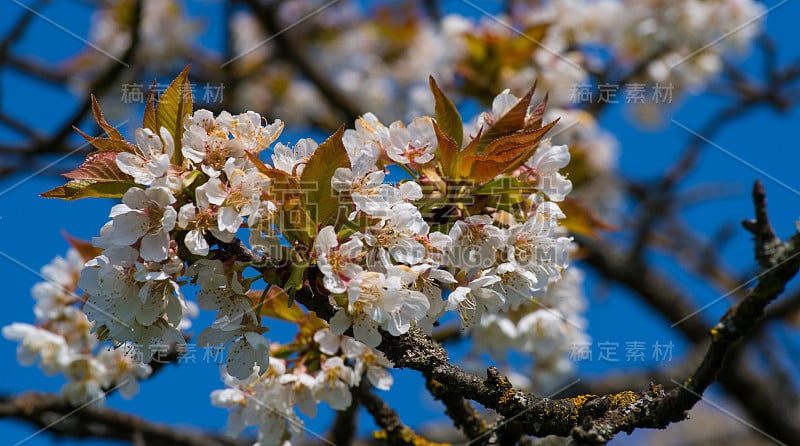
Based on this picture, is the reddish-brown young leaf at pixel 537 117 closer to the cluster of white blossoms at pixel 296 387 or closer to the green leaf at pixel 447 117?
the green leaf at pixel 447 117

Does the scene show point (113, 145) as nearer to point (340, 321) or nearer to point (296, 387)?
point (340, 321)

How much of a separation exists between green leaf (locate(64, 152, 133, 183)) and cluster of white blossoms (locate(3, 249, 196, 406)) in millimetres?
1119

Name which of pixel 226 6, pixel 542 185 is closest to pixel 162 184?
pixel 542 185

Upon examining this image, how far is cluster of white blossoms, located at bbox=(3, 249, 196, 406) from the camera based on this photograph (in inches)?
105

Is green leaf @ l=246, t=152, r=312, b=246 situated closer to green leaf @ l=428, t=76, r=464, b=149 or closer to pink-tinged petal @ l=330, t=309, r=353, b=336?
pink-tinged petal @ l=330, t=309, r=353, b=336

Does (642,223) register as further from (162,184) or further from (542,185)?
(162,184)

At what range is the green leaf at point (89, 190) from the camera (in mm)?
1634

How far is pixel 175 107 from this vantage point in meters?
1.72

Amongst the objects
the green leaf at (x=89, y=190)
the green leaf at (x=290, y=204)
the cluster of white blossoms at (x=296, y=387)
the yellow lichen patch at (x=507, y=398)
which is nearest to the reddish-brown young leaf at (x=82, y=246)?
the cluster of white blossoms at (x=296, y=387)

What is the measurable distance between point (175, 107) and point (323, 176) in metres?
0.39

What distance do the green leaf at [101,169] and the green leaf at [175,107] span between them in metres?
0.12

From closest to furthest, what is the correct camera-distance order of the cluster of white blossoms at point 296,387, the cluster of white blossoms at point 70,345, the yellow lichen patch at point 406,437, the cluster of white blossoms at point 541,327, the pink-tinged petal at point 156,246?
the pink-tinged petal at point 156,246 → the cluster of white blossoms at point 296,387 → the yellow lichen patch at point 406,437 → the cluster of white blossoms at point 70,345 → the cluster of white blossoms at point 541,327

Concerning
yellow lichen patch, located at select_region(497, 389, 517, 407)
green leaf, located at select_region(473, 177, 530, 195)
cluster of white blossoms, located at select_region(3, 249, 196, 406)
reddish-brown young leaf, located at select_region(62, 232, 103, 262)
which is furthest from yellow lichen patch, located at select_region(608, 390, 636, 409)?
cluster of white blossoms, located at select_region(3, 249, 196, 406)

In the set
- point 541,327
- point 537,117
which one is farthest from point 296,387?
point 541,327
